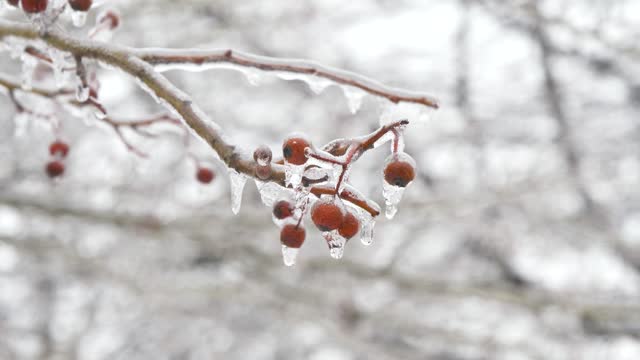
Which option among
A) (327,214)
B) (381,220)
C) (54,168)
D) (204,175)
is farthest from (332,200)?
(381,220)

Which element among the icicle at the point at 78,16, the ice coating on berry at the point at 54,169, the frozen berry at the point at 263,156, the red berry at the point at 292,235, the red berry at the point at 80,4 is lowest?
the frozen berry at the point at 263,156

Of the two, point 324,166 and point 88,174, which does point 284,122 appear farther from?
point 324,166

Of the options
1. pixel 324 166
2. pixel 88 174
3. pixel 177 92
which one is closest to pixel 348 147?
pixel 324 166

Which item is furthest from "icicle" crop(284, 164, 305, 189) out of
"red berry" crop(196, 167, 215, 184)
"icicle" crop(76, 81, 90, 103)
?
"red berry" crop(196, 167, 215, 184)

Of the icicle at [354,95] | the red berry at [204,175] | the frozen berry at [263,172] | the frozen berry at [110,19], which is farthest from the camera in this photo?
the red berry at [204,175]

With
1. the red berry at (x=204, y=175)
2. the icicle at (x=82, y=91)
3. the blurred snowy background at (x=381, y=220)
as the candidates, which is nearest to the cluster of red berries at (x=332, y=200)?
the icicle at (x=82, y=91)

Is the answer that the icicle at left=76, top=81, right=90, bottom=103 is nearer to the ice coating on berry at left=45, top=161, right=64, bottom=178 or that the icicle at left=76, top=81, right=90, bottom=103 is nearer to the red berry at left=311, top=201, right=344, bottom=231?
the red berry at left=311, top=201, right=344, bottom=231

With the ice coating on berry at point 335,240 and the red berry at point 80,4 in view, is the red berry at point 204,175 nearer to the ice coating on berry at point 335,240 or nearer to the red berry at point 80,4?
the red berry at point 80,4
